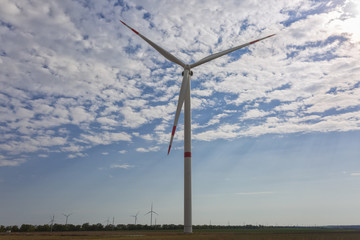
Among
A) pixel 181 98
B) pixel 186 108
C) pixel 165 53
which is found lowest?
pixel 186 108

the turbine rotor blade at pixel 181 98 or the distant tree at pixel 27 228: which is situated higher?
the turbine rotor blade at pixel 181 98

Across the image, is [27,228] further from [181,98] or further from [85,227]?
[181,98]

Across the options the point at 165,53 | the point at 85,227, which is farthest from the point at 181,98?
the point at 85,227

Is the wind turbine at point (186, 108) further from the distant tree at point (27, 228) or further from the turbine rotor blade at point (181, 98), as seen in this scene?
the distant tree at point (27, 228)

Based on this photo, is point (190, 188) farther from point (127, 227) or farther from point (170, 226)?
point (170, 226)

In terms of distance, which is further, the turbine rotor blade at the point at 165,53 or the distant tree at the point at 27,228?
the distant tree at the point at 27,228

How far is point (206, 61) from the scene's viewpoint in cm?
8012

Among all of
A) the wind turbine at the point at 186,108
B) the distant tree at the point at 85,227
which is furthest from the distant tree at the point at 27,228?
the wind turbine at the point at 186,108

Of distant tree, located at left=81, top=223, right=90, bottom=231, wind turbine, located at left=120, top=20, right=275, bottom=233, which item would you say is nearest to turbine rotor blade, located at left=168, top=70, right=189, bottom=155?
wind turbine, located at left=120, top=20, right=275, bottom=233

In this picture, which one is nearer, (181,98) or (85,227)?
(181,98)

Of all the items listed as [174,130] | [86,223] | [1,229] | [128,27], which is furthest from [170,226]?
[128,27]

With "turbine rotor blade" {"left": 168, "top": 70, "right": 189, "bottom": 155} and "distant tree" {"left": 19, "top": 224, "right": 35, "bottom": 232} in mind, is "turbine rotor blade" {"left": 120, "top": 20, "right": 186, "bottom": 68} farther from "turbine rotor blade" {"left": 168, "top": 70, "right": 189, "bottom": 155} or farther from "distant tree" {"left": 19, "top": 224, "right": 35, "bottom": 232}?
"distant tree" {"left": 19, "top": 224, "right": 35, "bottom": 232}

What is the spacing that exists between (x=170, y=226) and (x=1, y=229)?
9480 cm

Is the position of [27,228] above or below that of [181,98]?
below
